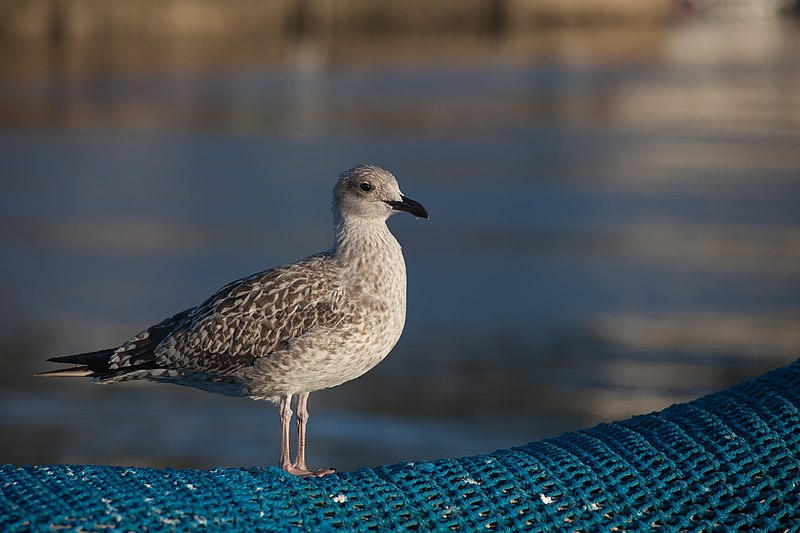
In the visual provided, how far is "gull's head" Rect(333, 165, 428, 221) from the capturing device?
5.98m

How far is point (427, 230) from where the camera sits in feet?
51.8

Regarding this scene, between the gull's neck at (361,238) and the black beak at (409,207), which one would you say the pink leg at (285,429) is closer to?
the gull's neck at (361,238)

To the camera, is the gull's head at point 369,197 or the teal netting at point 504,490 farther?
the gull's head at point 369,197

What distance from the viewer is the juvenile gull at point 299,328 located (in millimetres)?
5656

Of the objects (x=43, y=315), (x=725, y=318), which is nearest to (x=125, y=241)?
(x=43, y=315)

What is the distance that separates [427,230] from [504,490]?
10918 millimetres

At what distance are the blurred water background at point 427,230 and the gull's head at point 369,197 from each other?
298 centimetres

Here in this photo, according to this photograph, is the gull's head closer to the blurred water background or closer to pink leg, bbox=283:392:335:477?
pink leg, bbox=283:392:335:477

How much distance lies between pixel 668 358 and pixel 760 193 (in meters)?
8.24

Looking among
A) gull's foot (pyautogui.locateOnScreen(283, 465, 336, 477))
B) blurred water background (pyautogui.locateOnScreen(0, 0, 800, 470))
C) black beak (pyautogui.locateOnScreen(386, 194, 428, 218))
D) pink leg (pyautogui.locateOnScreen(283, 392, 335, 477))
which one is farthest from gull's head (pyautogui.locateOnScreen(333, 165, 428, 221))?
blurred water background (pyautogui.locateOnScreen(0, 0, 800, 470))

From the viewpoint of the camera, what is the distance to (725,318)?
12.5 m

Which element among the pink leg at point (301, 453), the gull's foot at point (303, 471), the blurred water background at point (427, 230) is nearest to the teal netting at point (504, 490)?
the gull's foot at point (303, 471)

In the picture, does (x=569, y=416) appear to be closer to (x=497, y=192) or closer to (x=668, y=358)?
(x=668, y=358)

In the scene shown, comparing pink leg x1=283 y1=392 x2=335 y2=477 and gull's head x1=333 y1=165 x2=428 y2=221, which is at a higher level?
gull's head x1=333 y1=165 x2=428 y2=221
